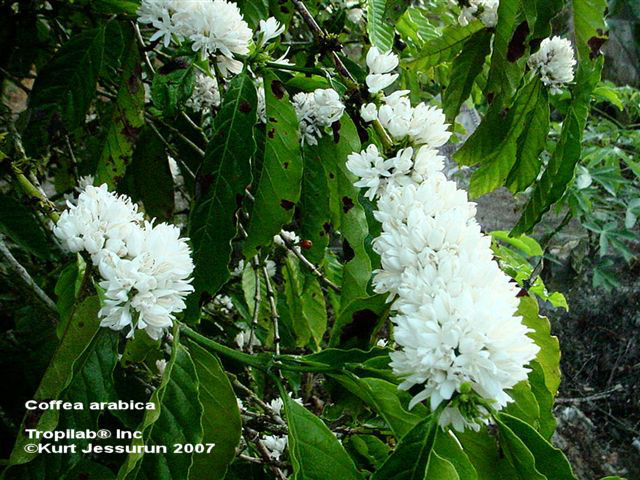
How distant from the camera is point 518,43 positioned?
0.90 metres

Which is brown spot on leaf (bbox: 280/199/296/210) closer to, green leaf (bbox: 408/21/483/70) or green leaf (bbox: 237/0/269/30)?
green leaf (bbox: 237/0/269/30)

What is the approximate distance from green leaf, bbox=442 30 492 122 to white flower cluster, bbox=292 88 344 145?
1.03 feet

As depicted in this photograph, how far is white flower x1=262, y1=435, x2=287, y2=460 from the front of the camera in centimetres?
133

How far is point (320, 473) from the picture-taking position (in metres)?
0.63

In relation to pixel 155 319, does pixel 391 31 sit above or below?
above

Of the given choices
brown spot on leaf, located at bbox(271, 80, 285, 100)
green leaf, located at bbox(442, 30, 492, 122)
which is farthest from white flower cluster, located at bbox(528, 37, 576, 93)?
brown spot on leaf, located at bbox(271, 80, 285, 100)

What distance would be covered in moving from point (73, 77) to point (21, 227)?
0.35m

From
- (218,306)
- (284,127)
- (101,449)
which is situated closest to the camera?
(284,127)

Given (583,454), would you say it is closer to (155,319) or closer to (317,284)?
(317,284)

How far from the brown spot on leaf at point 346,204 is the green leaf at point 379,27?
0.30m

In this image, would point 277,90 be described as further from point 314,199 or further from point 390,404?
point 390,404

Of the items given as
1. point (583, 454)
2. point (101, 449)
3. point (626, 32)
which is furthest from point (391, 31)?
point (626, 32)

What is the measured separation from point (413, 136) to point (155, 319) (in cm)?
40

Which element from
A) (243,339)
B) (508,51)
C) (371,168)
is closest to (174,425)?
(371,168)
